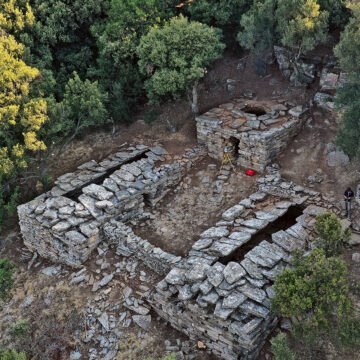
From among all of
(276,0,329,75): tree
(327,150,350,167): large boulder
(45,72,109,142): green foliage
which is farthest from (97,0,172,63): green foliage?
(327,150,350,167): large boulder

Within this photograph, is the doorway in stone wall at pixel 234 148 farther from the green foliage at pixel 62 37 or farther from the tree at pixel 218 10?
the green foliage at pixel 62 37

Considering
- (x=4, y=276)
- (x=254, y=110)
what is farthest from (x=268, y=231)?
(x=4, y=276)

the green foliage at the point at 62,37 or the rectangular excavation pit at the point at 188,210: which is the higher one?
the green foliage at the point at 62,37

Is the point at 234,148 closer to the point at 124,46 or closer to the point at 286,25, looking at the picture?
the point at 286,25

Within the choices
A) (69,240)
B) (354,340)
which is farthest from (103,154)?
(354,340)

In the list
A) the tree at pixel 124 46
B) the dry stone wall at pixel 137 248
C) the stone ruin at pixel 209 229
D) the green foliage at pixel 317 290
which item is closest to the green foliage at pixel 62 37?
the tree at pixel 124 46

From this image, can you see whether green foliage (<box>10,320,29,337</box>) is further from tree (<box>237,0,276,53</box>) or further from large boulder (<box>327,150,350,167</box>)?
tree (<box>237,0,276,53</box>)

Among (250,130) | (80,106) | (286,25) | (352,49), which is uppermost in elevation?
(286,25)
